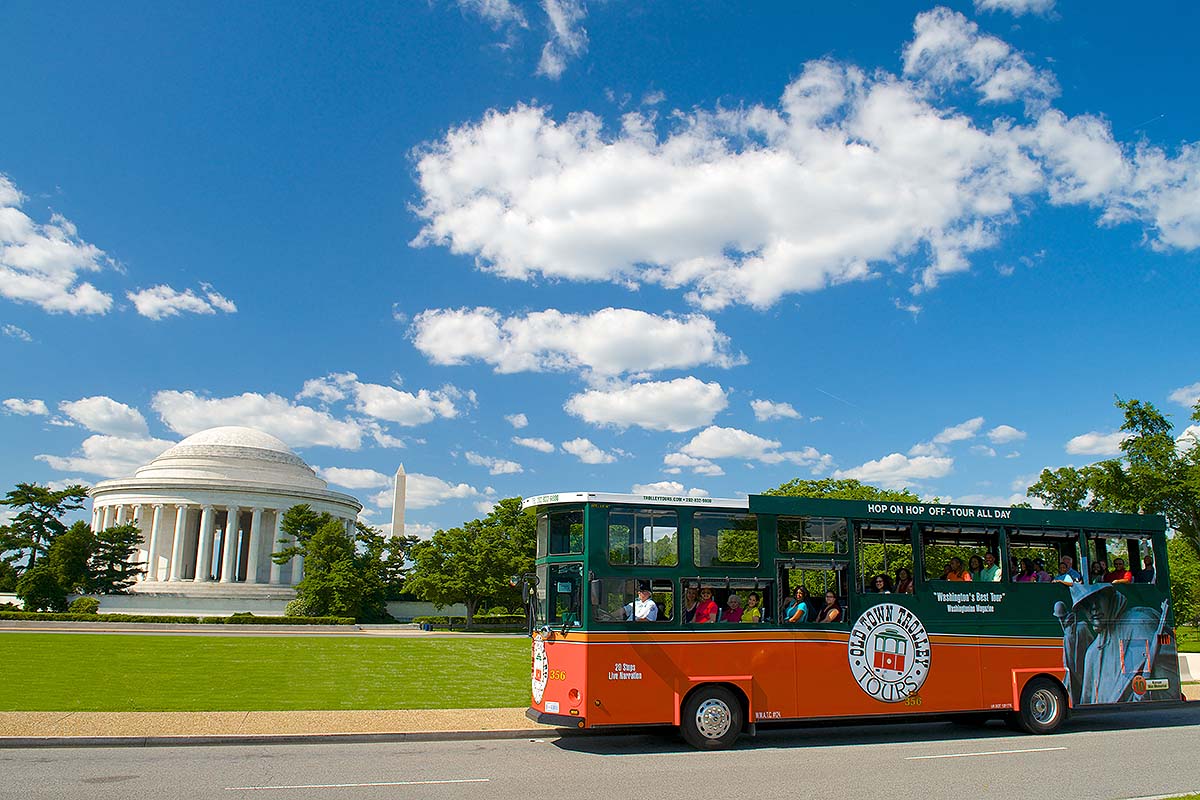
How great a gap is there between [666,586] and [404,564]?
68.4 metres

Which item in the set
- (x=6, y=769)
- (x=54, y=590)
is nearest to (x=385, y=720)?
(x=6, y=769)

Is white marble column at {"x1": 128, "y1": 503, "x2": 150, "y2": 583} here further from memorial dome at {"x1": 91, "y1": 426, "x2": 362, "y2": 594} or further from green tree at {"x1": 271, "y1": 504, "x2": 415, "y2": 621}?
green tree at {"x1": 271, "y1": 504, "x2": 415, "y2": 621}

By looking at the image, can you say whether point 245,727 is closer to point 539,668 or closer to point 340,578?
point 539,668

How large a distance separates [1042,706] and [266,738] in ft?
44.1

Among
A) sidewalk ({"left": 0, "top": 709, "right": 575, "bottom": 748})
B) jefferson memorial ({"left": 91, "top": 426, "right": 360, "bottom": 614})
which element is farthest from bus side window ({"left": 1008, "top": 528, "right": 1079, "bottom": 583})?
jefferson memorial ({"left": 91, "top": 426, "right": 360, "bottom": 614})

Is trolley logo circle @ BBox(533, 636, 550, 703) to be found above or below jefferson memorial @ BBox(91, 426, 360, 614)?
below

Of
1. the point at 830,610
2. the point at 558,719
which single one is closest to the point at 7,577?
the point at 558,719

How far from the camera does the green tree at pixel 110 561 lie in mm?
68625

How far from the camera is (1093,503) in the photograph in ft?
121

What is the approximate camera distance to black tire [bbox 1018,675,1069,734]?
1543cm

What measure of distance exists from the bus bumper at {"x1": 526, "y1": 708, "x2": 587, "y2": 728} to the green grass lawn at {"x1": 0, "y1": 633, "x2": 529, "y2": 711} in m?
4.90

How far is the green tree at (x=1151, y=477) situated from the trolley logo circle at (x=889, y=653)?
2419cm

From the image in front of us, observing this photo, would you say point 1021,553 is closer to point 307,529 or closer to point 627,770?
point 627,770

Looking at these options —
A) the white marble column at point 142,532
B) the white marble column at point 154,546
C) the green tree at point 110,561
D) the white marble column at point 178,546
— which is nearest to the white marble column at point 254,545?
the white marble column at point 178,546
